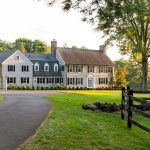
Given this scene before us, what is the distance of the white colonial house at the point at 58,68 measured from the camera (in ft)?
244

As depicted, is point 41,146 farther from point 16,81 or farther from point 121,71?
point 121,71

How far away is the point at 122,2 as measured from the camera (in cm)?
1558

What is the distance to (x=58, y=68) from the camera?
80688 millimetres

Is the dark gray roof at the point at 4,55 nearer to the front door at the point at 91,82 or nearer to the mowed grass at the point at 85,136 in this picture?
the front door at the point at 91,82

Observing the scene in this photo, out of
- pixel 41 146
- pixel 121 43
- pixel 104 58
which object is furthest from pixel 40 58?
pixel 41 146

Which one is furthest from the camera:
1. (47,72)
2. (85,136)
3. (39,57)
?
(39,57)

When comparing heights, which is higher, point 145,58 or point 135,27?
point 135,27

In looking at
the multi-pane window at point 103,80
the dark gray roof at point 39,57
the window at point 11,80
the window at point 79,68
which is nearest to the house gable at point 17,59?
the dark gray roof at point 39,57

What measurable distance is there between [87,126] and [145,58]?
1393 inches

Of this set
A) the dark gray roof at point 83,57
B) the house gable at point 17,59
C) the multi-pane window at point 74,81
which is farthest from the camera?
the dark gray roof at point 83,57

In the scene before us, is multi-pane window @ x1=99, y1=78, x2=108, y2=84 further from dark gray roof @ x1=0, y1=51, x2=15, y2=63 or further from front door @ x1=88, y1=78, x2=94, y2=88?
dark gray roof @ x1=0, y1=51, x2=15, y2=63

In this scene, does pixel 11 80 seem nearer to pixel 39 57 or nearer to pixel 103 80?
pixel 39 57

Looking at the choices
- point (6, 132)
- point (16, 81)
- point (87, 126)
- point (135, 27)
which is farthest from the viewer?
point (16, 81)

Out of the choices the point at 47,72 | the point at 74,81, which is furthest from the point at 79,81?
the point at 47,72
